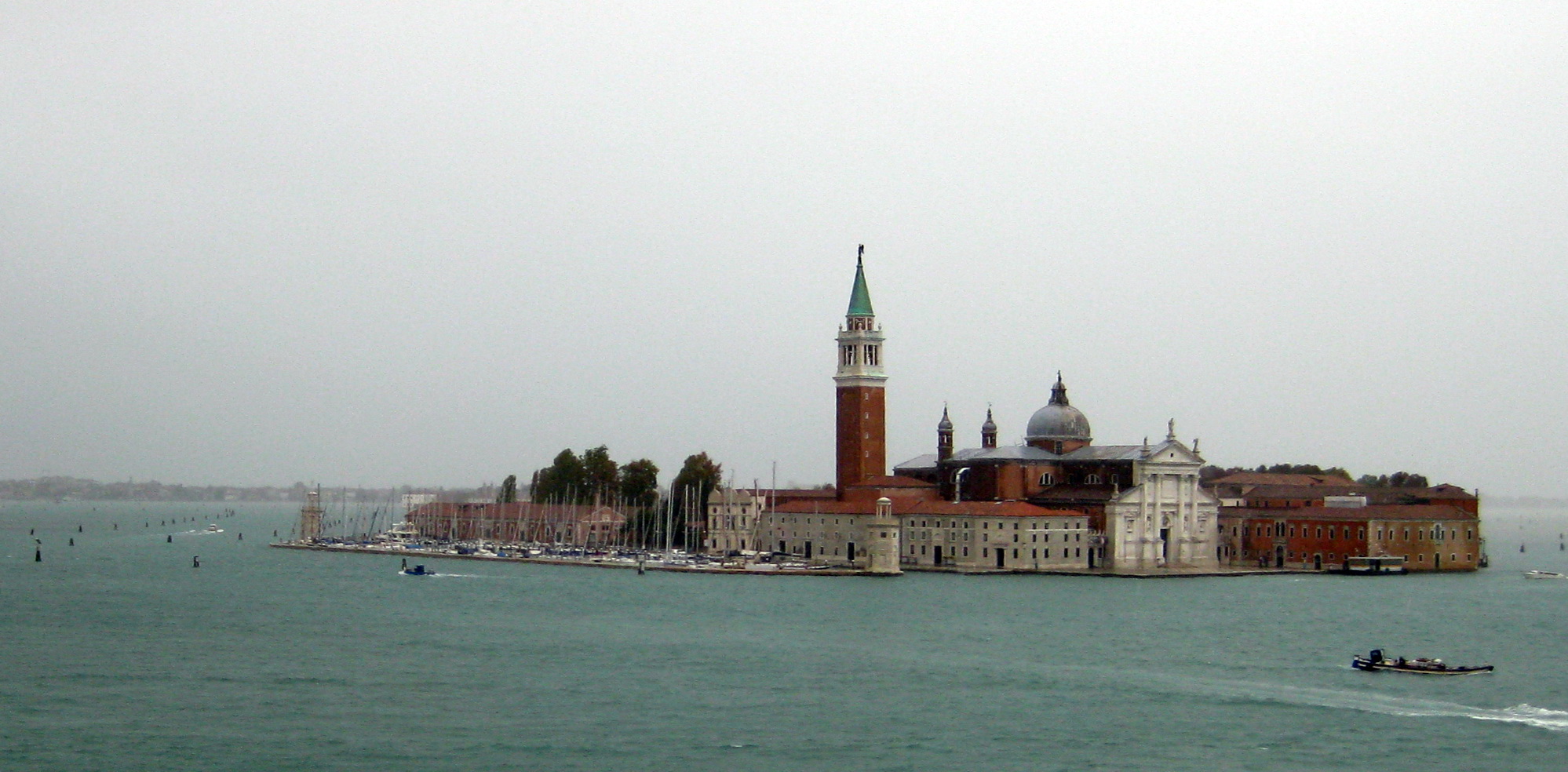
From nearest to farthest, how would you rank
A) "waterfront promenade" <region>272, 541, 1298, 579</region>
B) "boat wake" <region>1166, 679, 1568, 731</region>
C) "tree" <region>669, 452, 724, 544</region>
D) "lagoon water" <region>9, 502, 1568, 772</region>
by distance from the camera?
"lagoon water" <region>9, 502, 1568, 772</region>
"boat wake" <region>1166, 679, 1568, 731</region>
"waterfront promenade" <region>272, 541, 1298, 579</region>
"tree" <region>669, 452, 724, 544</region>

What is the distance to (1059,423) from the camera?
225 ft

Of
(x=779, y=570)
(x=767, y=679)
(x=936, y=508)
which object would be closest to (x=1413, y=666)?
(x=767, y=679)

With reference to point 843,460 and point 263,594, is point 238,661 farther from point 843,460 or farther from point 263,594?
point 843,460

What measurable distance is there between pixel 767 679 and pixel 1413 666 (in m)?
10.9

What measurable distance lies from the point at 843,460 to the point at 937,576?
28.6 ft

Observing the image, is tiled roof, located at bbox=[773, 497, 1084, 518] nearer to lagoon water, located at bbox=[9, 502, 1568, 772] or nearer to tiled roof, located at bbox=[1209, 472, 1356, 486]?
lagoon water, located at bbox=[9, 502, 1568, 772]

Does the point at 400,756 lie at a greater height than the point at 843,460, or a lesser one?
lesser

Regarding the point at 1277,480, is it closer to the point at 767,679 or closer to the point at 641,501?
the point at 641,501

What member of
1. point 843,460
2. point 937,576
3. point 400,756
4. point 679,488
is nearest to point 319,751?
point 400,756

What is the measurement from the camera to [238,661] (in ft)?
114

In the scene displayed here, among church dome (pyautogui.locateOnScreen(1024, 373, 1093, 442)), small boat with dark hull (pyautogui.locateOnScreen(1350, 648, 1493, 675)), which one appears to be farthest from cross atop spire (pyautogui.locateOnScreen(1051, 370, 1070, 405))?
small boat with dark hull (pyautogui.locateOnScreen(1350, 648, 1493, 675))

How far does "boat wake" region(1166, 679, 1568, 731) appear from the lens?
2923cm

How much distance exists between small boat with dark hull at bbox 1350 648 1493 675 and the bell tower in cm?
3285

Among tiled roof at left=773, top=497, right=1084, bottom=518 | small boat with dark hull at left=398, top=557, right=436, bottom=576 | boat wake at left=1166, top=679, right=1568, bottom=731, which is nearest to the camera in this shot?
boat wake at left=1166, top=679, right=1568, bottom=731
